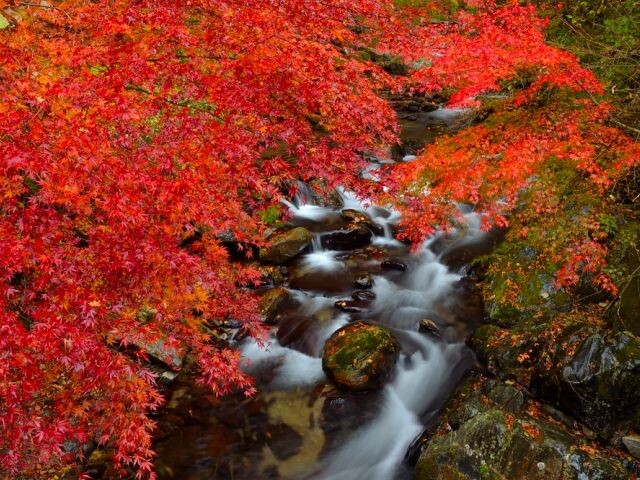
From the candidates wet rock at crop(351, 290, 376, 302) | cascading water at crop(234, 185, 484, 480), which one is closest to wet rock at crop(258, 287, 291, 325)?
cascading water at crop(234, 185, 484, 480)

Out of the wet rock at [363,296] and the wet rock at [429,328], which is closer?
the wet rock at [429,328]

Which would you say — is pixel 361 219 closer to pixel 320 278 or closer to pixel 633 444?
pixel 320 278

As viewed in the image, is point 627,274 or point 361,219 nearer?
point 627,274

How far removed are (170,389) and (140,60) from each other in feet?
16.3

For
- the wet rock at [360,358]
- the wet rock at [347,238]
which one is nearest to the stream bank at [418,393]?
the wet rock at [360,358]

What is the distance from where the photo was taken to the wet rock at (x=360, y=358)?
7.18 meters

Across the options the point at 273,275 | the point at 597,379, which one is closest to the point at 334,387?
the point at 273,275

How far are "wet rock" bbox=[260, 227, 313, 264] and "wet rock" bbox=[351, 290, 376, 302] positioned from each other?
1.82 meters

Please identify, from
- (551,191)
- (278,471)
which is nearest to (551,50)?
(551,191)

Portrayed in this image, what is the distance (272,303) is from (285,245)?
1792 millimetres

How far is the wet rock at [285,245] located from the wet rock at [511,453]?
5422mm

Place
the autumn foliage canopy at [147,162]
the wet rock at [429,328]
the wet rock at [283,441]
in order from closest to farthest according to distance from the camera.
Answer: the autumn foliage canopy at [147,162], the wet rock at [283,441], the wet rock at [429,328]

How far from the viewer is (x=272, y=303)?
879 cm

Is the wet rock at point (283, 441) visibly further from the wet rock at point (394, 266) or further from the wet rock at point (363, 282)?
the wet rock at point (394, 266)
